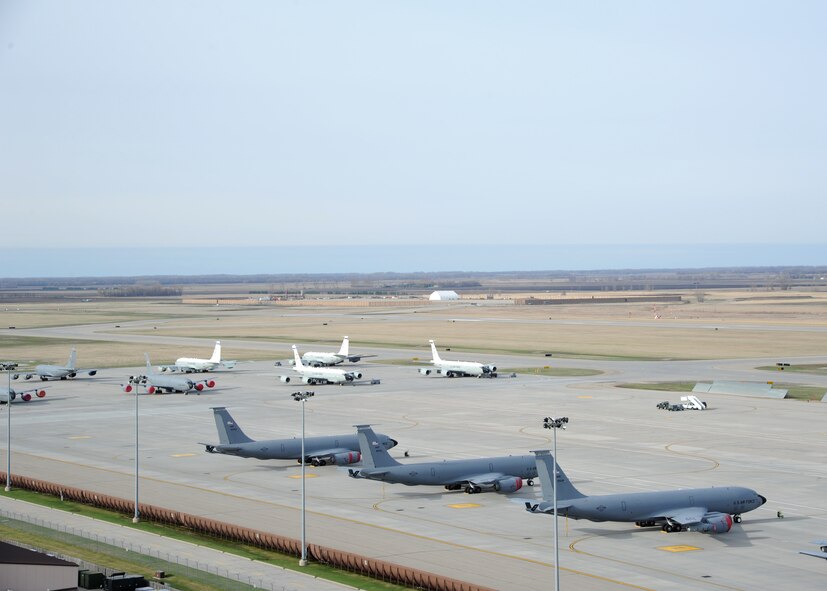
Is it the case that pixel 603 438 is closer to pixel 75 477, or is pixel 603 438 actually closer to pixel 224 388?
pixel 75 477

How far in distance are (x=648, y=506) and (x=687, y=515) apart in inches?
86.8

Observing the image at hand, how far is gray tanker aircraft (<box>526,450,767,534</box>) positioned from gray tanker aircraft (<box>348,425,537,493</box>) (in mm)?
12248

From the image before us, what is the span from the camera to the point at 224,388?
485ft

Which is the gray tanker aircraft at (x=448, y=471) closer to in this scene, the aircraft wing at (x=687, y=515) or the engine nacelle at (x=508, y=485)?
the engine nacelle at (x=508, y=485)

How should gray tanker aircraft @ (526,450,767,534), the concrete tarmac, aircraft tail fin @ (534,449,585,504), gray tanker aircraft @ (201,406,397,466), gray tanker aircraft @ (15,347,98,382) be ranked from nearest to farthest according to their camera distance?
the concrete tarmac < gray tanker aircraft @ (526,450,767,534) < aircraft tail fin @ (534,449,585,504) < gray tanker aircraft @ (201,406,397,466) < gray tanker aircraft @ (15,347,98,382)

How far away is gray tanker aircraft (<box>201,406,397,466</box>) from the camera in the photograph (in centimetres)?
8556

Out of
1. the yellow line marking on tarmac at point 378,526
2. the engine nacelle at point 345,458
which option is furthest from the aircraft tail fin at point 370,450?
the engine nacelle at point 345,458

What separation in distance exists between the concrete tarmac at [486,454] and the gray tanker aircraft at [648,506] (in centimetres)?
95

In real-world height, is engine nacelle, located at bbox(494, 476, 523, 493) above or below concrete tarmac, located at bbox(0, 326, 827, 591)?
above

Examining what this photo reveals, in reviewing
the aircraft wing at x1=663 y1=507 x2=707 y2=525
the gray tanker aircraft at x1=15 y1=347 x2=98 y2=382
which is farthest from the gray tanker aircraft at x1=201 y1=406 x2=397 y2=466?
the gray tanker aircraft at x1=15 y1=347 x2=98 y2=382

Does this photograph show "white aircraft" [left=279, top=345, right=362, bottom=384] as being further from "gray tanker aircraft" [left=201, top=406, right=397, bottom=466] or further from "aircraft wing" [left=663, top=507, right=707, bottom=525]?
"aircraft wing" [left=663, top=507, right=707, bottom=525]

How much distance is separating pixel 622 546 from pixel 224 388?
93.7m

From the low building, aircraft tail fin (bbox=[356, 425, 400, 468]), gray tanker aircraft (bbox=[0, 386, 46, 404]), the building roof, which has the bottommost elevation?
gray tanker aircraft (bbox=[0, 386, 46, 404])

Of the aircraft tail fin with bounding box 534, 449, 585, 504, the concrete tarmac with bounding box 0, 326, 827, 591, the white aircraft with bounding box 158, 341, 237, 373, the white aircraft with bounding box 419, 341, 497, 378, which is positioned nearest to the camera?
the concrete tarmac with bounding box 0, 326, 827, 591
